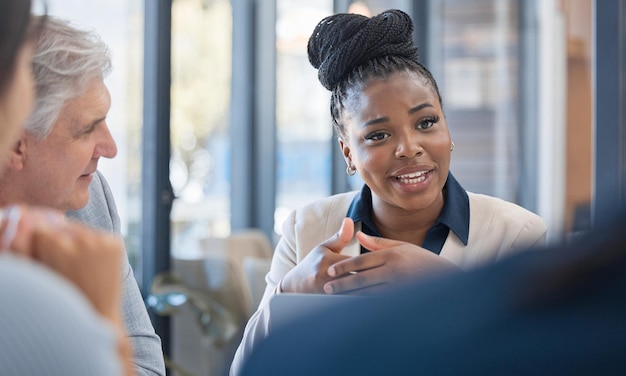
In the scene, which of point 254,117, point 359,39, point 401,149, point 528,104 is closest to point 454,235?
point 401,149

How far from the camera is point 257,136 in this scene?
5934 mm

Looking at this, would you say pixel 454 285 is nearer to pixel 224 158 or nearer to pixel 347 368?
pixel 347 368

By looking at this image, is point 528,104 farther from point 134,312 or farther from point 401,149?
point 134,312

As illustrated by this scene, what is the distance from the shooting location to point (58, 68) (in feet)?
5.67

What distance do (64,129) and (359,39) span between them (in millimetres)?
660

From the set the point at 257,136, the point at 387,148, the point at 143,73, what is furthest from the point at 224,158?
the point at 387,148

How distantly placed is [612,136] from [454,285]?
8.19ft

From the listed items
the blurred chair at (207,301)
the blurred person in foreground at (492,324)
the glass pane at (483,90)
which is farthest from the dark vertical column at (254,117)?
the blurred person in foreground at (492,324)

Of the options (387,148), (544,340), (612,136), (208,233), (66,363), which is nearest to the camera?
(544,340)

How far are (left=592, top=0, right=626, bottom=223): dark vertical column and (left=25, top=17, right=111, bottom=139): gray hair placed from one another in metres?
1.78

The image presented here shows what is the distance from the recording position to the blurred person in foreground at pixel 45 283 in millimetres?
690

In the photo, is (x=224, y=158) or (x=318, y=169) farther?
(x=318, y=169)

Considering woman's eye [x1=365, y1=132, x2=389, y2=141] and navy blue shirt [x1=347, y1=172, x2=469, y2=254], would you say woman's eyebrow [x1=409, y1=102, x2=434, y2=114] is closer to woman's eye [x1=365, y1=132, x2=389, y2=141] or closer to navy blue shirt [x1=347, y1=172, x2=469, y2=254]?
woman's eye [x1=365, y1=132, x2=389, y2=141]

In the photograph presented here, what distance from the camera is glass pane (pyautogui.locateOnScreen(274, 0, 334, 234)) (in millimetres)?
6160
